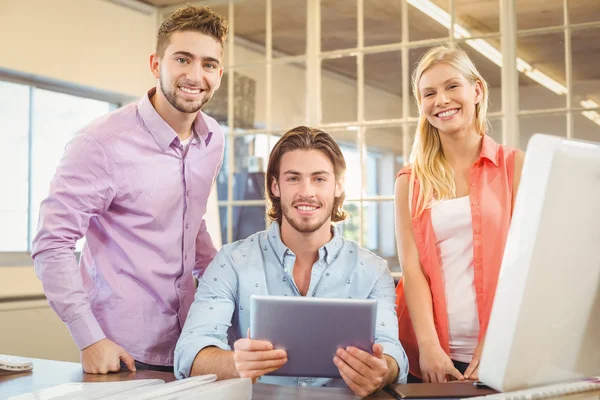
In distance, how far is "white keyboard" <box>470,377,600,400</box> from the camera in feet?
2.98

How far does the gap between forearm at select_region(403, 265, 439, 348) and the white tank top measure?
60 mm

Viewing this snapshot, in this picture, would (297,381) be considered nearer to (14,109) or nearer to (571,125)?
(571,125)

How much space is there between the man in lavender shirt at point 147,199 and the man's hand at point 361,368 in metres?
0.78

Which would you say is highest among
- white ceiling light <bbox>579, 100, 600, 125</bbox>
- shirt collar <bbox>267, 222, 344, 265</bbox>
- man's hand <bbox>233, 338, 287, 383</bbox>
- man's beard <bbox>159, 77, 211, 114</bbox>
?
white ceiling light <bbox>579, 100, 600, 125</bbox>

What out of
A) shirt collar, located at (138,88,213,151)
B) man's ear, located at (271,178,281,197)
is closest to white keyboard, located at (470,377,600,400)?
man's ear, located at (271,178,281,197)

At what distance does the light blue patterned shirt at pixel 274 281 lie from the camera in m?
1.79

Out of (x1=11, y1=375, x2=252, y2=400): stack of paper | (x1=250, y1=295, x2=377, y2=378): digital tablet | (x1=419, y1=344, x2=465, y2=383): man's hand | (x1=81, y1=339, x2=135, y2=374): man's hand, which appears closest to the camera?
(x1=11, y1=375, x2=252, y2=400): stack of paper

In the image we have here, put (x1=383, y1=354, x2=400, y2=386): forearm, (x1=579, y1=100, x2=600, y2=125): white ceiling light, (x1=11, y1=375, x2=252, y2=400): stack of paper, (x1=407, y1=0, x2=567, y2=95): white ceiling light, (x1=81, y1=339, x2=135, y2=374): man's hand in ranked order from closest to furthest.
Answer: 1. (x1=11, y1=375, x2=252, y2=400): stack of paper
2. (x1=383, y1=354, x2=400, y2=386): forearm
3. (x1=81, y1=339, x2=135, y2=374): man's hand
4. (x1=579, y1=100, x2=600, y2=125): white ceiling light
5. (x1=407, y1=0, x2=567, y2=95): white ceiling light

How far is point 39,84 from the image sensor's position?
163 inches

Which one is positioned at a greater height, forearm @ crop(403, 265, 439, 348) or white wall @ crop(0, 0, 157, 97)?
white wall @ crop(0, 0, 157, 97)

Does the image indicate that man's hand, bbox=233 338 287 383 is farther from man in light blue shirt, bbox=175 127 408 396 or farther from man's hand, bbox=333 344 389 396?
man in light blue shirt, bbox=175 127 408 396

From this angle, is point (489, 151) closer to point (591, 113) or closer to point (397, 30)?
point (591, 113)

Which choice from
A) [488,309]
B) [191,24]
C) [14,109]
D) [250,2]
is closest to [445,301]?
[488,309]

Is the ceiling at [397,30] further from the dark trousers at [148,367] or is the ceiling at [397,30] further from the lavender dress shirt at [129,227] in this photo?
the dark trousers at [148,367]
